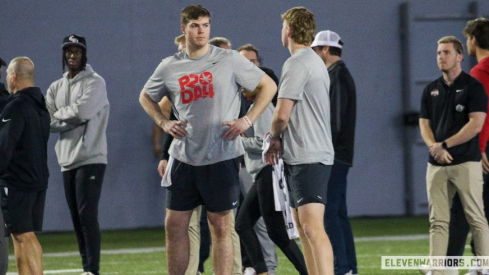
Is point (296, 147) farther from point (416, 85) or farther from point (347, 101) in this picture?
point (416, 85)

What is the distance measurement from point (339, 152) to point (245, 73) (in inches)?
66.6

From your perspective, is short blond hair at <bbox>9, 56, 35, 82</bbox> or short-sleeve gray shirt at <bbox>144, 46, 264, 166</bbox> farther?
short blond hair at <bbox>9, 56, 35, 82</bbox>

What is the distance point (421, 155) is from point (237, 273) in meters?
9.39

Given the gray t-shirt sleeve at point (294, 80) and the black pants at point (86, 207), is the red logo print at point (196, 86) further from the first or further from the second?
the black pants at point (86, 207)

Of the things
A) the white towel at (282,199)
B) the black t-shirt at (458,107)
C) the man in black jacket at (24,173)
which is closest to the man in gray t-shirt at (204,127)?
the white towel at (282,199)

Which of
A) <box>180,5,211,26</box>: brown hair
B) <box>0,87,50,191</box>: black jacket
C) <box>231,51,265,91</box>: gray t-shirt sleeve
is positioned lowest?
<box>0,87,50,191</box>: black jacket

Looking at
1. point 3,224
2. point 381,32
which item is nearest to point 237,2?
point 381,32

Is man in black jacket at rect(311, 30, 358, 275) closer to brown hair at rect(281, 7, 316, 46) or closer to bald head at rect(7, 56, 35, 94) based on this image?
brown hair at rect(281, 7, 316, 46)

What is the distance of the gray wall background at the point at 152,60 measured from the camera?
14.8m

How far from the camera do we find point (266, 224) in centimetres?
762

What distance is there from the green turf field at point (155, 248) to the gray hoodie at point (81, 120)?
1.32 metres

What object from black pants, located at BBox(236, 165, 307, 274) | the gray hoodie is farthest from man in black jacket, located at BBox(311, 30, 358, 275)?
the gray hoodie

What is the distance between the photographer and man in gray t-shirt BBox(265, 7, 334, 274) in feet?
21.2

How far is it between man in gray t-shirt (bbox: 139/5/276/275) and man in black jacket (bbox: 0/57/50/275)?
3.70 ft
